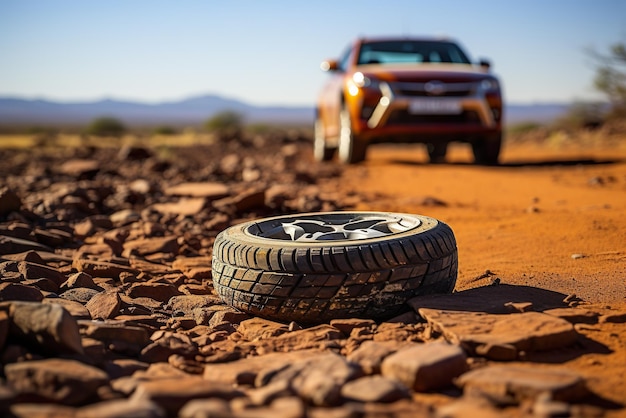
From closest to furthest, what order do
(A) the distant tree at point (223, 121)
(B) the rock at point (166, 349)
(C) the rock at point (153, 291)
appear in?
(B) the rock at point (166, 349) < (C) the rock at point (153, 291) < (A) the distant tree at point (223, 121)

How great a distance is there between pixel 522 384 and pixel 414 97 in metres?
7.49

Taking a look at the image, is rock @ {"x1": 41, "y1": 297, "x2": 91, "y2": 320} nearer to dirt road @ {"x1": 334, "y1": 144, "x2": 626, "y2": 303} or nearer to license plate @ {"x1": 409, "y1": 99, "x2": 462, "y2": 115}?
dirt road @ {"x1": 334, "y1": 144, "x2": 626, "y2": 303}

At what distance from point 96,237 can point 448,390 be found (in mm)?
4145

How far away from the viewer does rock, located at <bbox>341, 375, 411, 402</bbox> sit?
2141 mm

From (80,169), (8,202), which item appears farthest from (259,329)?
(80,169)

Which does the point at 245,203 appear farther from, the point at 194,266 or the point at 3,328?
the point at 3,328

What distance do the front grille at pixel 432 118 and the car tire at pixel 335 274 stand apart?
622 cm

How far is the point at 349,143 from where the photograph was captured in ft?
33.4

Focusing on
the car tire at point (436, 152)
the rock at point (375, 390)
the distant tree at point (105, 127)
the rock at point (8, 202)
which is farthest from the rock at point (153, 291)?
the distant tree at point (105, 127)

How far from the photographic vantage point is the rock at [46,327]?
2.51m

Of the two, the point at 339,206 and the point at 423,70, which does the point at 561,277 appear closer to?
the point at 339,206

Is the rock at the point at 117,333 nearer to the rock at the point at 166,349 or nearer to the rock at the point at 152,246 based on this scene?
the rock at the point at 166,349

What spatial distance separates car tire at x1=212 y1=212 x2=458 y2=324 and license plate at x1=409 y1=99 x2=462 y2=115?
6130 mm

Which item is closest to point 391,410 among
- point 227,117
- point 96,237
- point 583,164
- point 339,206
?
point 96,237
